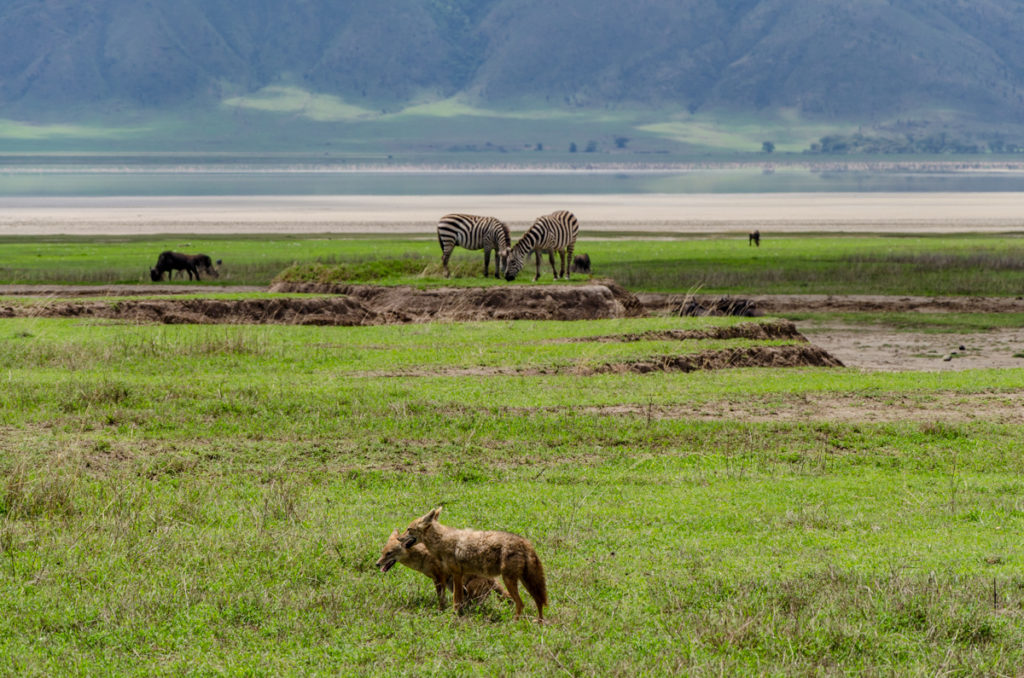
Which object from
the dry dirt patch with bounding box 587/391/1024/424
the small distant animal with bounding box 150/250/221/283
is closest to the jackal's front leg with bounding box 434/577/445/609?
the dry dirt patch with bounding box 587/391/1024/424

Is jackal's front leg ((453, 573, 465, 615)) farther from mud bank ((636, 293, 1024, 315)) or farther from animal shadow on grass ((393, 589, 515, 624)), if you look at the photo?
mud bank ((636, 293, 1024, 315))

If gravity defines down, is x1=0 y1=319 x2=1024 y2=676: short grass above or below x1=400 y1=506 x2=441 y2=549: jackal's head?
below

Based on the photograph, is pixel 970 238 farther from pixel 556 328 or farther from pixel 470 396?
pixel 470 396

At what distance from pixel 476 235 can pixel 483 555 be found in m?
32.7

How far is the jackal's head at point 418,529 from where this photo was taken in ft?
32.4

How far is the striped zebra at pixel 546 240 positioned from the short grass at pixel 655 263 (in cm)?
106

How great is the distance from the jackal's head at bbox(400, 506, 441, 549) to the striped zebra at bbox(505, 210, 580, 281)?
2938cm

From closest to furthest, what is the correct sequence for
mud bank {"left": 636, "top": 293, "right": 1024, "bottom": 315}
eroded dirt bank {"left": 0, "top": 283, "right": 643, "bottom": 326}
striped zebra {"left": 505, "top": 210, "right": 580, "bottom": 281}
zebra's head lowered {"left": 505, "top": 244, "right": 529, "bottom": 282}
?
eroded dirt bank {"left": 0, "top": 283, "right": 643, "bottom": 326}
zebra's head lowered {"left": 505, "top": 244, "right": 529, "bottom": 282}
mud bank {"left": 636, "top": 293, "right": 1024, "bottom": 315}
striped zebra {"left": 505, "top": 210, "right": 580, "bottom": 281}

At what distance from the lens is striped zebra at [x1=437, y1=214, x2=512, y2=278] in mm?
41156

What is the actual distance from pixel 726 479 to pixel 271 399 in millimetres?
7295

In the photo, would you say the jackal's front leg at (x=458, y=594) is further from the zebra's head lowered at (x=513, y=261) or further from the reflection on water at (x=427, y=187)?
the reflection on water at (x=427, y=187)

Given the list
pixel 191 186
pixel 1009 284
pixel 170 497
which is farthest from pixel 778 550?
pixel 191 186

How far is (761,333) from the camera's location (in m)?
28.4

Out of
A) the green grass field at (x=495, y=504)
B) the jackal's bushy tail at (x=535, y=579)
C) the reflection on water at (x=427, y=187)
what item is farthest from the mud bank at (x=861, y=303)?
the reflection on water at (x=427, y=187)
